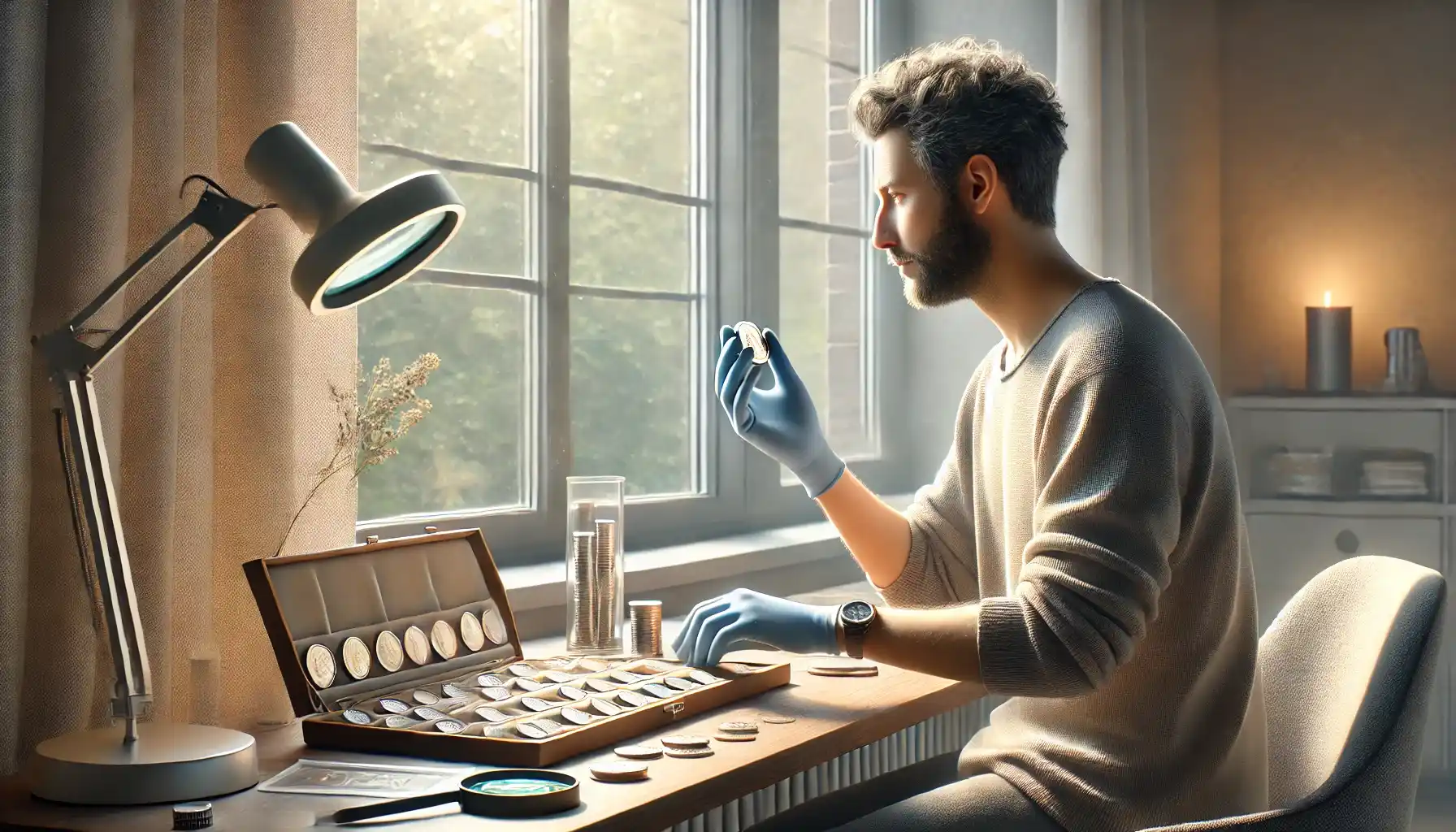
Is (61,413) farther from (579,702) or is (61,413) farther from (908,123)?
(908,123)

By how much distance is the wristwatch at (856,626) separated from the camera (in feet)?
4.89

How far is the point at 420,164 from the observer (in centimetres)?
215

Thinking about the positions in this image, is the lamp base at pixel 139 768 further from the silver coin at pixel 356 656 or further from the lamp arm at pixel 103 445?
the silver coin at pixel 356 656

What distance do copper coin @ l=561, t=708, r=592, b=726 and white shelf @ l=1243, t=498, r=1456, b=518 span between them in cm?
272

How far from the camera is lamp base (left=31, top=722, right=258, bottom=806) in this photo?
113cm

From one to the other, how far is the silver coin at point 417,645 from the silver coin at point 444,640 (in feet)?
0.04

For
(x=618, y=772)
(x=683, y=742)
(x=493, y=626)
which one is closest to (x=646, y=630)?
(x=493, y=626)

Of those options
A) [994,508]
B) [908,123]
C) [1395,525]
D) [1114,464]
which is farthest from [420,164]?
[1395,525]

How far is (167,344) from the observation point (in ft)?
4.57

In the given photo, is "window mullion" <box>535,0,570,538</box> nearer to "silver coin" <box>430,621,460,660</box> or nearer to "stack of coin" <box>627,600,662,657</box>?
"stack of coin" <box>627,600,662,657</box>

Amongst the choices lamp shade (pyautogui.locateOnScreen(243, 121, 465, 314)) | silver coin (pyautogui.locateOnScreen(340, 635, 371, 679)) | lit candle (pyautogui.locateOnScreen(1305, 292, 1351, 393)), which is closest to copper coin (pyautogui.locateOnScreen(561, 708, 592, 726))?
silver coin (pyautogui.locateOnScreen(340, 635, 371, 679))

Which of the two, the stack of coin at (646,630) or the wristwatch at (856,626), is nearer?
the wristwatch at (856,626)

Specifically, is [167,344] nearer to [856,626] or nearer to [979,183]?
[856,626]

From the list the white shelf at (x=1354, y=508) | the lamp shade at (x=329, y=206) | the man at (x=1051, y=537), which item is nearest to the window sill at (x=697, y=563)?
the man at (x=1051, y=537)
